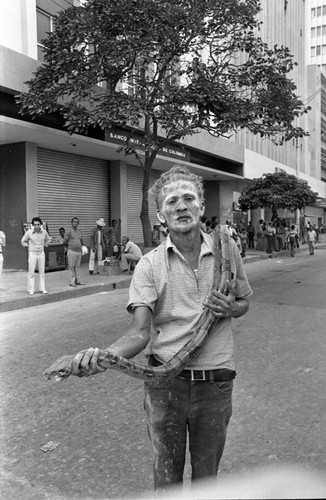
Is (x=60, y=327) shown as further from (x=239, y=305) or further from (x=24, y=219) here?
(x=24, y=219)

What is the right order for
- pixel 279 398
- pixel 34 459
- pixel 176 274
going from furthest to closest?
pixel 279 398 → pixel 34 459 → pixel 176 274

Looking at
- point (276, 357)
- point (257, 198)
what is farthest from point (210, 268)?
point (257, 198)

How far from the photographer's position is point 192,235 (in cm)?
203

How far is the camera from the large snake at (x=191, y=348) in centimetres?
167

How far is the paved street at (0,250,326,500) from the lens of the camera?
277 cm

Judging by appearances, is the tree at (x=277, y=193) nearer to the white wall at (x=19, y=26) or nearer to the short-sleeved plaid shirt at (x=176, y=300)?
the white wall at (x=19, y=26)

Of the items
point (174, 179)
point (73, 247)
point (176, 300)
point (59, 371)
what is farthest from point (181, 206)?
point (73, 247)

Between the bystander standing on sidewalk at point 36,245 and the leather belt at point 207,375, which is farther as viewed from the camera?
the bystander standing on sidewalk at point 36,245

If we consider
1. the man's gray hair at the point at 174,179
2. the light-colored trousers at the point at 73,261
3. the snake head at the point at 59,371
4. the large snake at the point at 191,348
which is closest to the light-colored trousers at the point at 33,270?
the light-colored trousers at the point at 73,261

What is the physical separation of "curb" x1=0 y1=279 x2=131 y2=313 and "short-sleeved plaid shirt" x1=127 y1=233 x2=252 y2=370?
713cm

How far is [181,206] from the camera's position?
2002mm

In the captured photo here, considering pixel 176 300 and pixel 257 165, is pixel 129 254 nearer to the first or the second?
pixel 176 300

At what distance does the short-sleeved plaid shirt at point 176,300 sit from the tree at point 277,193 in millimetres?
22095

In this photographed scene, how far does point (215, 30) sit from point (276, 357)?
9.35 m
